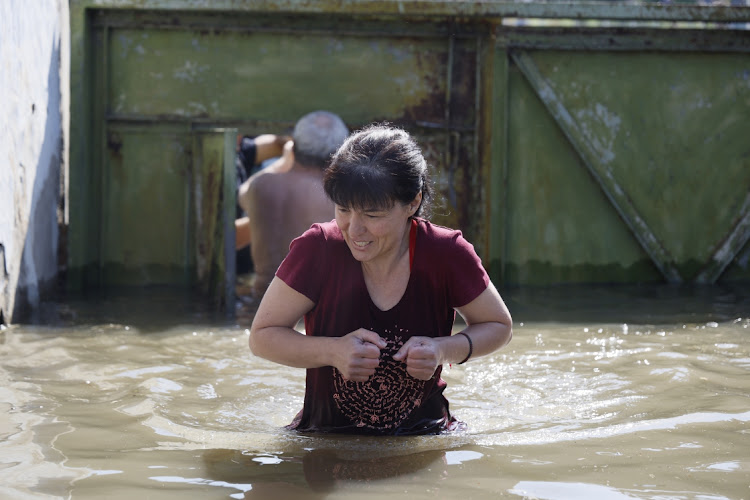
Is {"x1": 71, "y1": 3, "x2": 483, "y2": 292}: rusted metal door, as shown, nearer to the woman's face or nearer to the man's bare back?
the man's bare back

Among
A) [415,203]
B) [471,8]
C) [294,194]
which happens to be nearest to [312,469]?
[415,203]

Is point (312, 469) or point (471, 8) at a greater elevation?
point (471, 8)

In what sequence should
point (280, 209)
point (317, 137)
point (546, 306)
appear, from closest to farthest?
1. point (317, 137)
2. point (280, 209)
3. point (546, 306)

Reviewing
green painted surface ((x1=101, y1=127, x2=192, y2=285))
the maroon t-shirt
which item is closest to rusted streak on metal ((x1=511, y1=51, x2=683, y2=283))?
green painted surface ((x1=101, y1=127, x2=192, y2=285))

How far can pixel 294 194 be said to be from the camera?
248 inches

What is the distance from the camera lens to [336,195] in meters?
2.77

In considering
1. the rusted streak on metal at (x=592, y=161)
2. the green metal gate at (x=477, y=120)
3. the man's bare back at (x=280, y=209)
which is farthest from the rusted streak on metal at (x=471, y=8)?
the man's bare back at (x=280, y=209)

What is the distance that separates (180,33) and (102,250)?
6.31 ft

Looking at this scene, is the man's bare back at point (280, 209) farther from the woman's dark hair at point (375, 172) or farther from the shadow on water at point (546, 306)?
the woman's dark hair at point (375, 172)

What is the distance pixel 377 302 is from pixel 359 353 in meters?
0.33

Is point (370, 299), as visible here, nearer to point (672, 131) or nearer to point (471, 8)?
point (471, 8)

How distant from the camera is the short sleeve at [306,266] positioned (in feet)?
9.50

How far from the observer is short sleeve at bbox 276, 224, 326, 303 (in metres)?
2.90

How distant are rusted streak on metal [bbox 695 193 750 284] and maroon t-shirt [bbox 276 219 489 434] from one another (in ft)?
18.0
